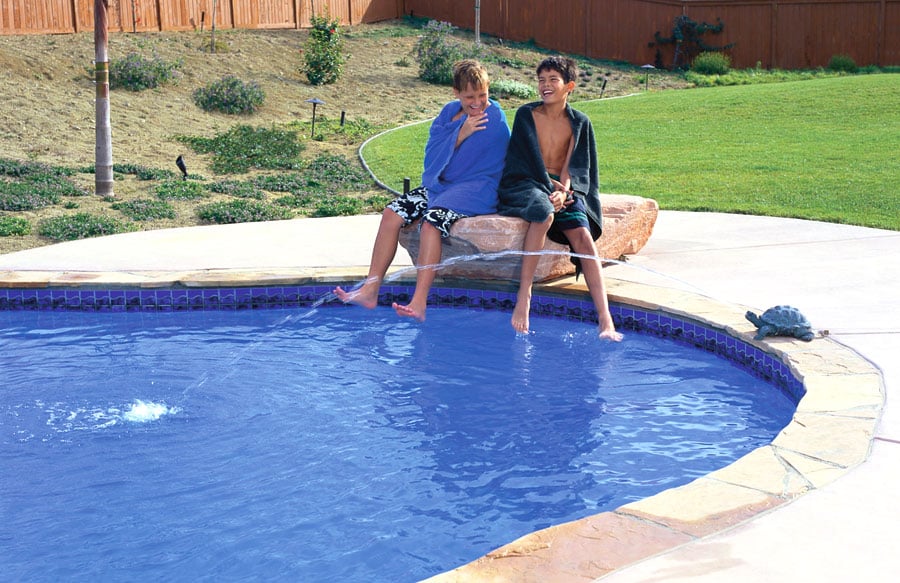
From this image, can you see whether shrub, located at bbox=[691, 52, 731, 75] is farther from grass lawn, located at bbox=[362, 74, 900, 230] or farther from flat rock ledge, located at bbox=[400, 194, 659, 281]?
flat rock ledge, located at bbox=[400, 194, 659, 281]

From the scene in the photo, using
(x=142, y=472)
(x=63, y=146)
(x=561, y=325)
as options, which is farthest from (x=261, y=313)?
(x=63, y=146)

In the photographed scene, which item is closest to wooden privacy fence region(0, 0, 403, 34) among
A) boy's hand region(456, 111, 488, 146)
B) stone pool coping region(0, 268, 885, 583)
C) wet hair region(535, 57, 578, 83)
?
boy's hand region(456, 111, 488, 146)

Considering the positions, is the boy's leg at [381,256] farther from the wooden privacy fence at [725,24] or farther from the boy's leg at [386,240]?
the wooden privacy fence at [725,24]

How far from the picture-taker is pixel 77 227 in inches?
366

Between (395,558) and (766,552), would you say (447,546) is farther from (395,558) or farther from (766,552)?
(766,552)

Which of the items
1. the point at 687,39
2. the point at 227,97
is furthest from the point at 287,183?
the point at 687,39

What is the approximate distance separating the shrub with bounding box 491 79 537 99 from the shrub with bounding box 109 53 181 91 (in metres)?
6.29

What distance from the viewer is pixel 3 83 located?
1519cm

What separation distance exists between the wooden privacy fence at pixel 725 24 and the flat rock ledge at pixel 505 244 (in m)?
19.1

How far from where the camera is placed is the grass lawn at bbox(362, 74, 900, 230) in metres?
10.4

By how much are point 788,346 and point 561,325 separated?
5.87ft

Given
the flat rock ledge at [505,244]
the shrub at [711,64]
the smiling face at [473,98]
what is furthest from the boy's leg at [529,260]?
the shrub at [711,64]

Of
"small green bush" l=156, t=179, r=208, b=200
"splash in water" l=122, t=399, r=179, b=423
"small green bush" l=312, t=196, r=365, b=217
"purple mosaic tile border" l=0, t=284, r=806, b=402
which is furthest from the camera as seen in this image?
"small green bush" l=156, t=179, r=208, b=200

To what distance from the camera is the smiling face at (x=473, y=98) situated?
252 inches
